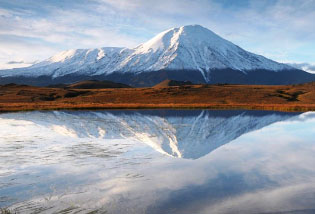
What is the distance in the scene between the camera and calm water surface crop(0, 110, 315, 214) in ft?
40.4

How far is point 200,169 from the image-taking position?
17531 millimetres

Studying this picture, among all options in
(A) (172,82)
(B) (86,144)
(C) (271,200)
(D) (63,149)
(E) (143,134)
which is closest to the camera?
(C) (271,200)

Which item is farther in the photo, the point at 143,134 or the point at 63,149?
the point at 143,134

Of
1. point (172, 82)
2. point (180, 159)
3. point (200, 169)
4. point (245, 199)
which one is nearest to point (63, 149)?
point (180, 159)

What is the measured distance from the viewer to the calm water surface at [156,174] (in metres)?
12.3

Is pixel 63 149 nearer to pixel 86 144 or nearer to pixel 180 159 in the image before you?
pixel 86 144

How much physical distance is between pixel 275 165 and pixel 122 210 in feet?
34.8

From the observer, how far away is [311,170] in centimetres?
1758

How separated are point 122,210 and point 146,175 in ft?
15.2

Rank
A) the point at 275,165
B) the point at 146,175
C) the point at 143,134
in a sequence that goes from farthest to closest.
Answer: the point at 143,134
the point at 275,165
the point at 146,175

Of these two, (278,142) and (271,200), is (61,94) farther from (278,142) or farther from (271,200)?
(271,200)

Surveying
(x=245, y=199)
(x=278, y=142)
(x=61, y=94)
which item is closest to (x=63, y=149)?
(x=245, y=199)

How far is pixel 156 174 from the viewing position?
16500mm

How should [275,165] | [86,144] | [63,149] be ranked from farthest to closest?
1. [86,144]
2. [63,149]
3. [275,165]
